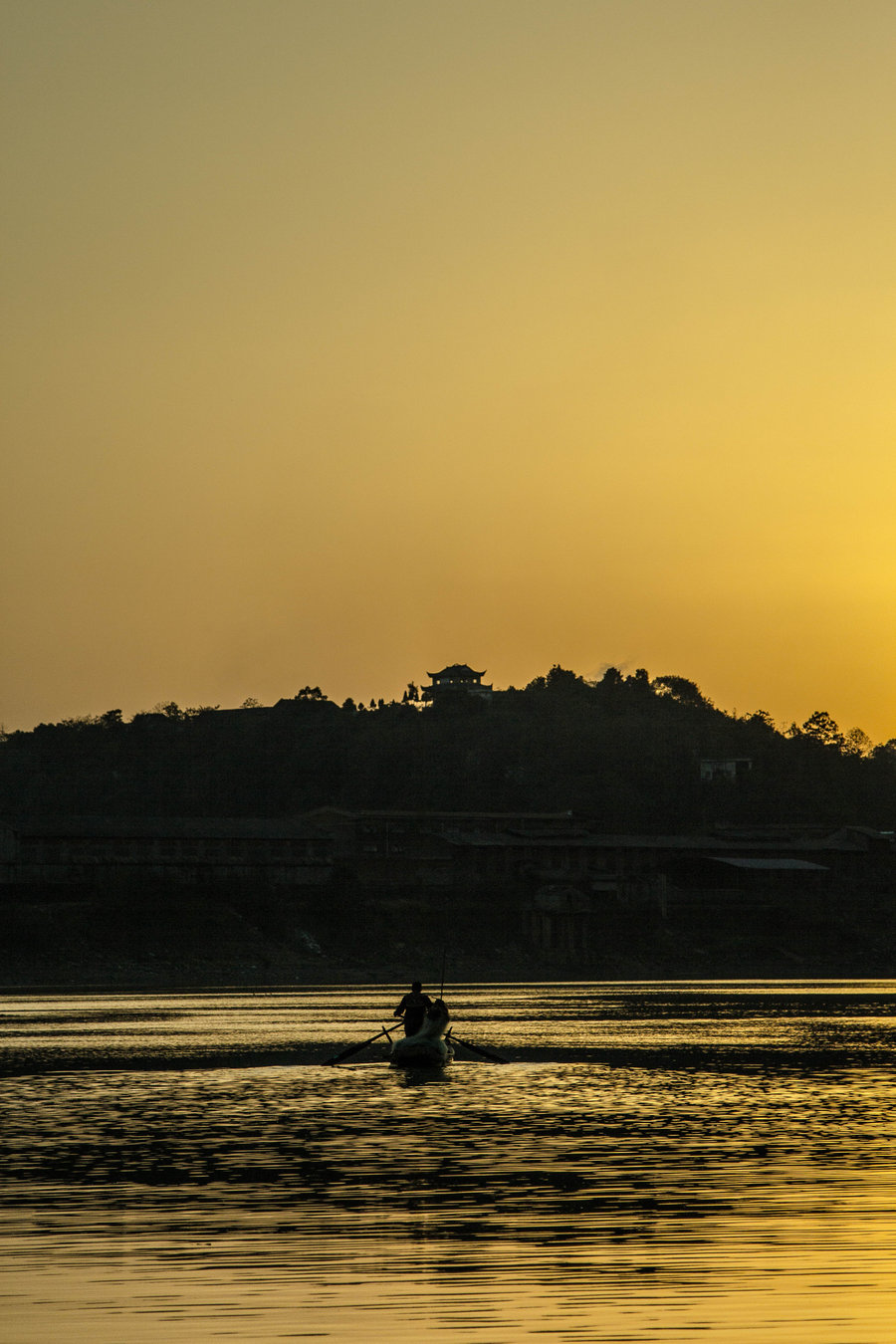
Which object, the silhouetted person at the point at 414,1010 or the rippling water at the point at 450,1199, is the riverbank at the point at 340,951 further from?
the rippling water at the point at 450,1199

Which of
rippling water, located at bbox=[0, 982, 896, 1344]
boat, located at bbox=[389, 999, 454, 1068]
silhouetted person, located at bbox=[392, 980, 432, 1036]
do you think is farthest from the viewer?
silhouetted person, located at bbox=[392, 980, 432, 1036]

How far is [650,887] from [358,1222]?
122943mm

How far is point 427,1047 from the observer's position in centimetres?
4606

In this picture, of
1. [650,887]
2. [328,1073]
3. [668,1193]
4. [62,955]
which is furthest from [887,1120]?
[650,887]

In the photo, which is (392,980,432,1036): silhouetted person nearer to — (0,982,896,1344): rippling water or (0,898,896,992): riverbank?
(0,982,896,1344): rippling water

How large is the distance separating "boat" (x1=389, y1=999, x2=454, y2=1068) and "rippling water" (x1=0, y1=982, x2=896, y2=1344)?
67 cm

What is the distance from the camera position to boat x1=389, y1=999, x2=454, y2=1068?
46.1m

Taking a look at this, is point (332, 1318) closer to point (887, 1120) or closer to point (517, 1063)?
point (887, 1120)

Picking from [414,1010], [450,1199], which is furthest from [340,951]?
[450,1199]

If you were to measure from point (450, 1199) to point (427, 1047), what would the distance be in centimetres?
2280

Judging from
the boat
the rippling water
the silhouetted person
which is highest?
the silhouetted person

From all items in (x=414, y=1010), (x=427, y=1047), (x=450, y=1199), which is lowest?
(x=450, y=1199)

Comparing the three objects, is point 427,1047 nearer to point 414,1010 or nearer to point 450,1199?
point 414,1010

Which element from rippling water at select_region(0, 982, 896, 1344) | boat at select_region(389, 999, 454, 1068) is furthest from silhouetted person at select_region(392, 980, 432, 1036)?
rippling water at select_region(0, 982, 896, 1344)
